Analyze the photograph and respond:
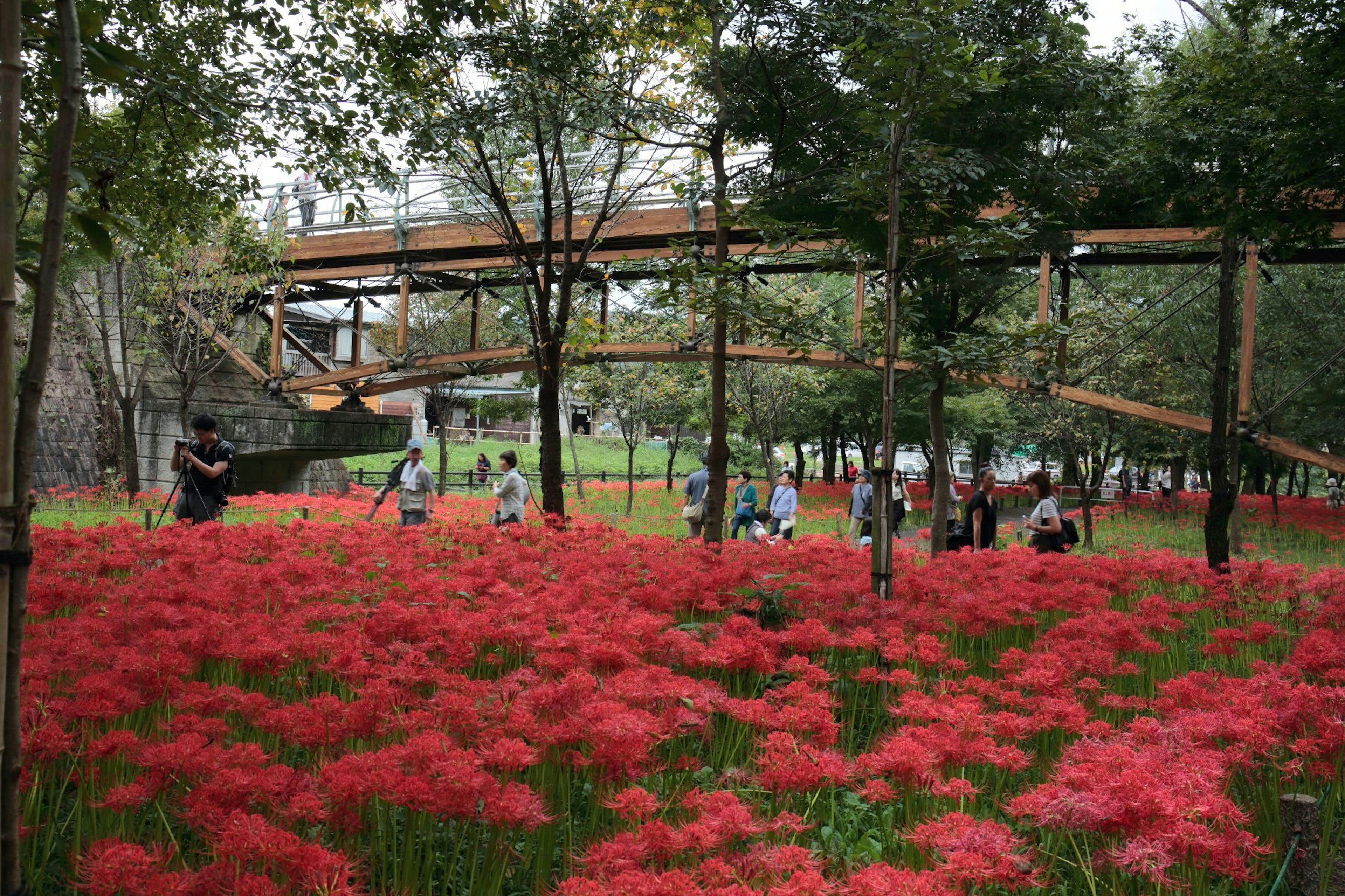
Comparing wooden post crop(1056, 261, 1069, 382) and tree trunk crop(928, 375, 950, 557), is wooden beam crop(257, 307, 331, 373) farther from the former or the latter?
wooden post crop(1056, 261, 1069, 382)

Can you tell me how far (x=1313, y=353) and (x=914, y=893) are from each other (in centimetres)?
2231

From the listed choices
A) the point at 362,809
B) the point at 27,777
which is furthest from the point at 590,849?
the point at 27,777

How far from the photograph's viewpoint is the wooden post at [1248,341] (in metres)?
14.8

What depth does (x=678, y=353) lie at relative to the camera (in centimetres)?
1881

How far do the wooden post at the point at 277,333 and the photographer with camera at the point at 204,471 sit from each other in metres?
12.2

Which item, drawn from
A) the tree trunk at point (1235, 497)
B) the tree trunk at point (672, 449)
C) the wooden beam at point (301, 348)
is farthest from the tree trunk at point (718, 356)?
the tree trunk at point (672, 449)

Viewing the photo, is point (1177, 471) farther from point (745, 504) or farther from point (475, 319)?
point (475, 319)

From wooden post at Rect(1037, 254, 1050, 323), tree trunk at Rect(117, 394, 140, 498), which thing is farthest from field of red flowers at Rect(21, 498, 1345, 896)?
tree trunk at Rect(117, 394, 140, 498)

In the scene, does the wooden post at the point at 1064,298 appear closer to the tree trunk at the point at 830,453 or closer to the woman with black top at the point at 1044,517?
the woman with black top at the point at 1044,517

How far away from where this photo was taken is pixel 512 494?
11.0 metres

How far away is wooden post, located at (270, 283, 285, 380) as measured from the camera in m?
21.1

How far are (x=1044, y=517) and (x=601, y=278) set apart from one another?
10.6 meters

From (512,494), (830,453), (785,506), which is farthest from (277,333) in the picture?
(830,453)

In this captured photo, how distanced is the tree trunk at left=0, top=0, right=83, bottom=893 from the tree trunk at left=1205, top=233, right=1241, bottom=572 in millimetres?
9202
